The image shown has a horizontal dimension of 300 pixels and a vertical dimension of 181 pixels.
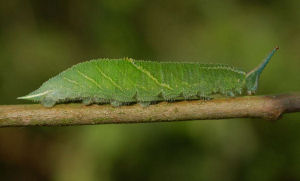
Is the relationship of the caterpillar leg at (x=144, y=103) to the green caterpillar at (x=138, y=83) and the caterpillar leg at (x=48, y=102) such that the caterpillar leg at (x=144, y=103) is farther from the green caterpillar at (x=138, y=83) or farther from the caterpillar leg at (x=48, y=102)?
the caterpillar leg at (x=48, y=102)

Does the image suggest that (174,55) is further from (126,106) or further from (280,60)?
(126,106)

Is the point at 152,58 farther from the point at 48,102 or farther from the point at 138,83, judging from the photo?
the point at 48,102

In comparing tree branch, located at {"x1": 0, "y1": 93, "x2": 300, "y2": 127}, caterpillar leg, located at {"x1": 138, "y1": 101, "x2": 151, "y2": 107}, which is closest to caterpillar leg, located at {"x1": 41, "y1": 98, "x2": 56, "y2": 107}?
tree branch, located at {"x1": 0, "y1": 93, "x2": 300, "y2": 127}

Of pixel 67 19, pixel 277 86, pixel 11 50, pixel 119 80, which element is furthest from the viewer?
pixel 67 19

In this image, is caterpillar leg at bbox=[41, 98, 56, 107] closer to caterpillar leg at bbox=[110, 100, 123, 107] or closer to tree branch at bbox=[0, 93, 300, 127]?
tree branch at bbox=[0, 93, 300, 127]

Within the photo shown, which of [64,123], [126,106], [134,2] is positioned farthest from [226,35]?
[64,123]
